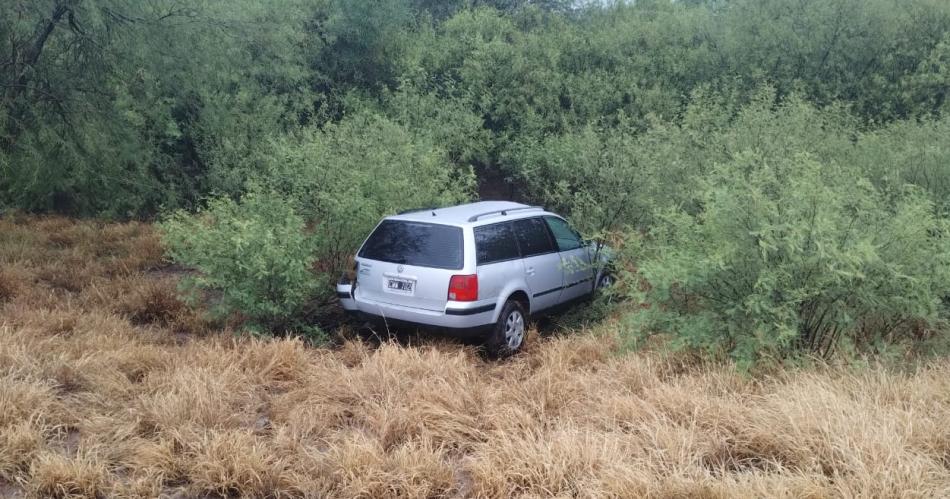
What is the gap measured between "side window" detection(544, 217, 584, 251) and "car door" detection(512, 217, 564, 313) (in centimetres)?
16

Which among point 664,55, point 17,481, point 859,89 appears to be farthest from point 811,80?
point 17,481

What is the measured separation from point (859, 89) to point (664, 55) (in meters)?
4.16

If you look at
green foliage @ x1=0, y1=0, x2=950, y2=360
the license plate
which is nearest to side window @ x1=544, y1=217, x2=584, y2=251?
green foliage @ x1=0, y1=0, x2=950, y2=360

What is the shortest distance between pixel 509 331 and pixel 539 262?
96 cm

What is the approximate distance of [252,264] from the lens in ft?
24.6

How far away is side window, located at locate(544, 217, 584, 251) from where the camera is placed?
8.84 m

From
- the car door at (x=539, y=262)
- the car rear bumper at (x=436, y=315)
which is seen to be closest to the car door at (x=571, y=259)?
the car door at (x=539, y=262)

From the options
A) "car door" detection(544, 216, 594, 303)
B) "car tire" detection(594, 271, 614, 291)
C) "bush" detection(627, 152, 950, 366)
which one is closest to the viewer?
"bush" detection(627, 152, 950, 366)

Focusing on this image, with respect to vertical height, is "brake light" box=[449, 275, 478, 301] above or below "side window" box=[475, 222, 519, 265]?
below

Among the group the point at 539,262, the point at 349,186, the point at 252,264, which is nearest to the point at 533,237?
the point at 539,262

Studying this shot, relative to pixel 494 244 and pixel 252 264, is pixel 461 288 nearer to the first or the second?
pixel 494 244

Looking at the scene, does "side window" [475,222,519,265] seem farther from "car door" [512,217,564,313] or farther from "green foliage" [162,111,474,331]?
"green foliage" [162,111,474,331]

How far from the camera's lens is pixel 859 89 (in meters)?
15.2

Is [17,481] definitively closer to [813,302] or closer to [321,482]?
[321,482]
